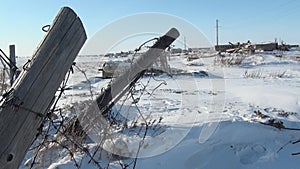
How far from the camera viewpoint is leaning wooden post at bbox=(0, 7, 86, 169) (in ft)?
4.18

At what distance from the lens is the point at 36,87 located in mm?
1329

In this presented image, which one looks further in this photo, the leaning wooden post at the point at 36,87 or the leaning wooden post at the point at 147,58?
the leaning wooden post at the point at 147,58

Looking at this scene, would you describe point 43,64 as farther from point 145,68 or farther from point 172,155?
point 172,155

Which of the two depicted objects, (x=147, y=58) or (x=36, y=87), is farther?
(x=147, y=58)

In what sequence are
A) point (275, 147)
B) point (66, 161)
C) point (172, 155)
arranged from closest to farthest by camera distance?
point (66, 161) < point (172, 155) < point (275, 147)

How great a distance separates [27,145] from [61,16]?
597 millimetres

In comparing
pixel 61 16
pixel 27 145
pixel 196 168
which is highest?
pixel 61 16

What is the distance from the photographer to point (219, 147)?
316 centimetres

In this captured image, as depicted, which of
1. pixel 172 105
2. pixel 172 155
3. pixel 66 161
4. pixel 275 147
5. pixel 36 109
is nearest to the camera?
pixel 36 109

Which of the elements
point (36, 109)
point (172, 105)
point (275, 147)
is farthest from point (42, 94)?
point (172, 105)

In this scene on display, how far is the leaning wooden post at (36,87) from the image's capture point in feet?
4.18

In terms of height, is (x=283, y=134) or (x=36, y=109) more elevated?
(x=36, y=109)

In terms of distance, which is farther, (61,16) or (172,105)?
(172,105)

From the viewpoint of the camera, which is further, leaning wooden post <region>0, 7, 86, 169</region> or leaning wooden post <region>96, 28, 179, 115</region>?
leaning wooden post <region>96, 28, 179, 115</region>
